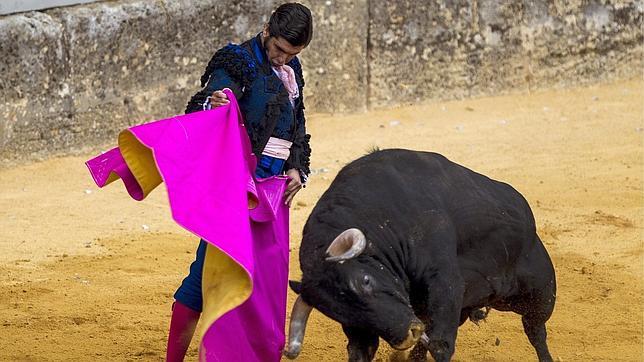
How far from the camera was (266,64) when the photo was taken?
5.29 m

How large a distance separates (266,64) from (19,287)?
2.55 meters

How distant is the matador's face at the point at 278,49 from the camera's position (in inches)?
203

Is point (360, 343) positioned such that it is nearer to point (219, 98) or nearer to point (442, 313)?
point (442, 313)

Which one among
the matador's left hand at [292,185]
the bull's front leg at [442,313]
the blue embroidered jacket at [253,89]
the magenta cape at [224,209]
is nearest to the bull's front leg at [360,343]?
the bull's front leg at [442,313]

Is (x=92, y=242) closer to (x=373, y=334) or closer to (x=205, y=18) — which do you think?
(x=205, y=18)

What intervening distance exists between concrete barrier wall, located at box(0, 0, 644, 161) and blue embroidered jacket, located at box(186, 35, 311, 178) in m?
3.98

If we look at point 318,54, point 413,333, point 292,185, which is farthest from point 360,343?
point 318,54

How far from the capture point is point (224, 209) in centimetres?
490

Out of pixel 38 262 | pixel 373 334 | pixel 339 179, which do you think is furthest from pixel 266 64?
pixel 38 262

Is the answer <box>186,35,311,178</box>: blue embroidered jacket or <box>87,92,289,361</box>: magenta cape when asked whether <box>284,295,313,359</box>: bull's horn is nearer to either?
<box>87,92,289,361</box>: magenta cape

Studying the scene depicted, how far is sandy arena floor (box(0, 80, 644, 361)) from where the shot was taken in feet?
21.5

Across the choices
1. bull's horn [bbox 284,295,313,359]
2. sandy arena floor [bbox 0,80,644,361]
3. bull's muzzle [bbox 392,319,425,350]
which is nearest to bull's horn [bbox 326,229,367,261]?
bull's horn [bbox 284,295,313,359]

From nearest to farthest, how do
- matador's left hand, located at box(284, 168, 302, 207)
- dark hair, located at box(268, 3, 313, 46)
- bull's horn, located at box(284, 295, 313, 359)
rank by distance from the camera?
bull's horn, located at box(284, 295, 313, 359), dark hair, located at box(268, 3, 313, 46), matador's left hand, located at box(284, 168, 302, 207)

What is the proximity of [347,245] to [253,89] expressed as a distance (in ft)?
2.93
